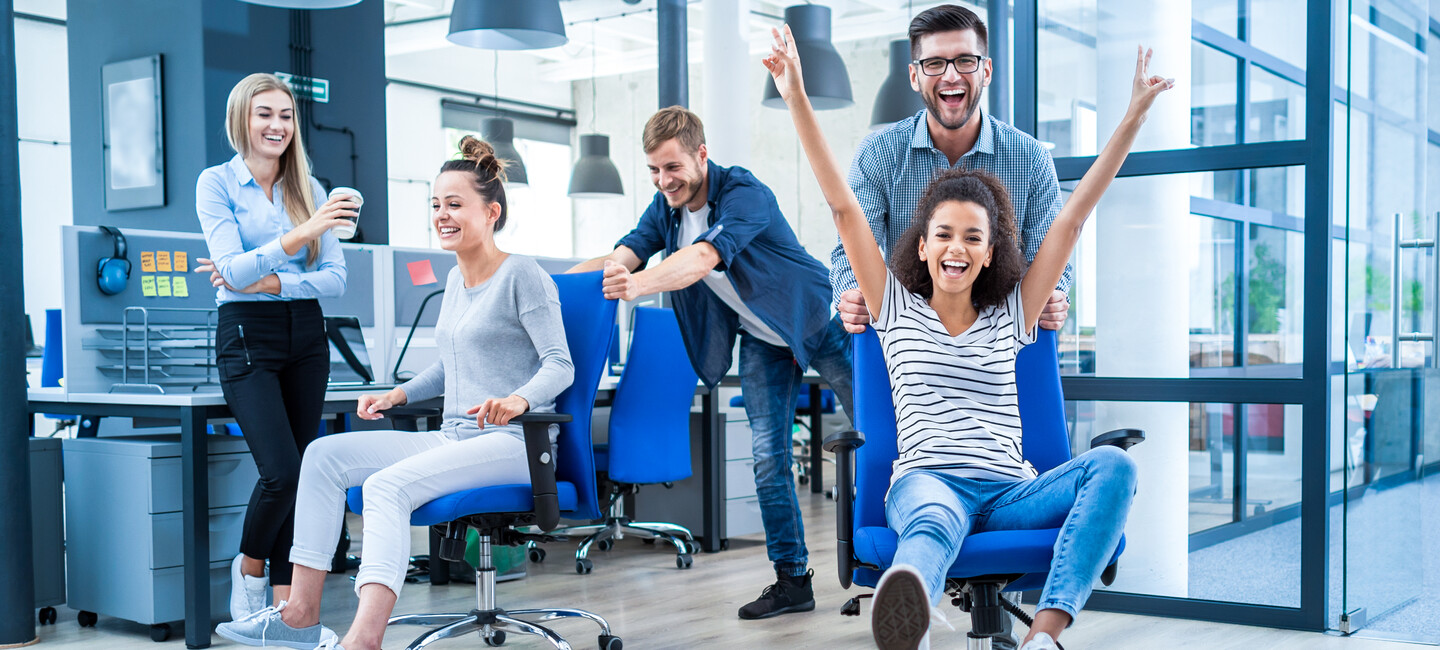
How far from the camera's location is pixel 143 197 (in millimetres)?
6047

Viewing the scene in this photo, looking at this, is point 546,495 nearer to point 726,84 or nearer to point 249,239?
point 249,239

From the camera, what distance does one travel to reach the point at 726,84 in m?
6.20

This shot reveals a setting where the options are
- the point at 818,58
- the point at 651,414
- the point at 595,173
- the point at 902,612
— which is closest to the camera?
the point at 902,612

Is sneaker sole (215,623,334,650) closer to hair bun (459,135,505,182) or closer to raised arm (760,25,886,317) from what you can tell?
hair bun (459,135,505,182)

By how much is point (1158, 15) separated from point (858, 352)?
5.44ft

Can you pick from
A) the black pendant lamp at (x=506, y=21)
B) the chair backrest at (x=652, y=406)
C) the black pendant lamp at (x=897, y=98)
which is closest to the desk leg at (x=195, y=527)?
the chair backrest at (x=652, y=406)

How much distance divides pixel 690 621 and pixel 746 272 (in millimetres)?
947

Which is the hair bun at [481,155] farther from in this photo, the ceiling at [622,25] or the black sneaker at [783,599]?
the ceiling at [622,25]

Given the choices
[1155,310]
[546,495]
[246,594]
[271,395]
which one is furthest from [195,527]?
[1155,310]

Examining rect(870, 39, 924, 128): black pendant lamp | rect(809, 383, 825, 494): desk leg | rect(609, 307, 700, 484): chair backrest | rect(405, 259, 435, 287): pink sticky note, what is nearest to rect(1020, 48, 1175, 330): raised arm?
rect(609, 307, 700, 484): chair backrest

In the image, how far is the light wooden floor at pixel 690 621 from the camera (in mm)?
2891

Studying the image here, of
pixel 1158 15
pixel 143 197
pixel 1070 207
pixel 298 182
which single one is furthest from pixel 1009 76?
pixel 143 197

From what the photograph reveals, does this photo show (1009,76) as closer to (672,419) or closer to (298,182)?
(672,419)

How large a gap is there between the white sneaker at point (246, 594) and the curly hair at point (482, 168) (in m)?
1.02
